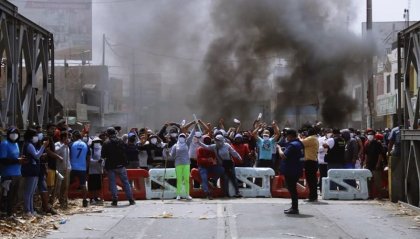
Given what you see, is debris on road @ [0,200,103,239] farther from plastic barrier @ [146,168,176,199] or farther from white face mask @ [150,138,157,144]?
white face mask @ [150,138,157,144]

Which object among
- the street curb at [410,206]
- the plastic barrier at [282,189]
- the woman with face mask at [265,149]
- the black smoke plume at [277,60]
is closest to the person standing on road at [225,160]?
the plastic barrier at [282,189]

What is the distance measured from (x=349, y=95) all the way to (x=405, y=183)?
20.5 meters

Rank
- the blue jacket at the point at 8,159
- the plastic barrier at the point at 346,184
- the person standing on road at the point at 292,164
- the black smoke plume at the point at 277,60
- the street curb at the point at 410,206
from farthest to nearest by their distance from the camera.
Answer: the black smoke plume at the point at 277,60
the plastic barrier at the point at 346,184
the person standing on road at the point at 292,164
the street curb at the point at 410,206
the blue jacket at the point at 8,159

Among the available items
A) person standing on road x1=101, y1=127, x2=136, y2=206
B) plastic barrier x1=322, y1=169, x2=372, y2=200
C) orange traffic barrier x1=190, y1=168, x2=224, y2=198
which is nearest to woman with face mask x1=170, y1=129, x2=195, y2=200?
orange traffic barrier x1=190, y1=168, x2=224, y2=198

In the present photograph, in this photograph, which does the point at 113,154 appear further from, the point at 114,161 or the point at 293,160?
the point at 293,160

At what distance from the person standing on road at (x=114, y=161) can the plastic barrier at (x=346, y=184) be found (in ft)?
14.3

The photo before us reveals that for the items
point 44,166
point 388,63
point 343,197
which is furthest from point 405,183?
point 388,63

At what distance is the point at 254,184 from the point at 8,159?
21.1 feet

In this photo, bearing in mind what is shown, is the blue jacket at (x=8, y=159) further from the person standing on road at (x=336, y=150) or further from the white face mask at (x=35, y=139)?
the person standing on road at (x=336, y=150)

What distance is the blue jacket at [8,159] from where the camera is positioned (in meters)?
10.2

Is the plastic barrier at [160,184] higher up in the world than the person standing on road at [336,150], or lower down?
lower down

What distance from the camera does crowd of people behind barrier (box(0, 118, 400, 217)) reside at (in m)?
10.9

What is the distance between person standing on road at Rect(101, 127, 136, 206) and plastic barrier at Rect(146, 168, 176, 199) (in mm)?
1260

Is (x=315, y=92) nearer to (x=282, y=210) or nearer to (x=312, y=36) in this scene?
(x=312, y=36)
